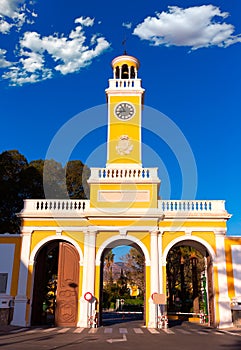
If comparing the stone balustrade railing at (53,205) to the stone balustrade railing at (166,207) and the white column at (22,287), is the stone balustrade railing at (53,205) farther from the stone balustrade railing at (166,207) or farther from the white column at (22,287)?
the white column at (22,287)

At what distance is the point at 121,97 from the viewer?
69.1 feet

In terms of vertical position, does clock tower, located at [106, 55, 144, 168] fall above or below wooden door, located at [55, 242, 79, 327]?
above

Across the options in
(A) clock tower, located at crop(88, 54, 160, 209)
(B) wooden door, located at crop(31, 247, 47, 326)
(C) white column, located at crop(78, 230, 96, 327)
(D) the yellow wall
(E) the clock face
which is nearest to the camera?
(C) white column, located at crop(78, 230, 96, 327)

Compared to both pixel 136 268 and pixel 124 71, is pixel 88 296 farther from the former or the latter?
pixel 136 268

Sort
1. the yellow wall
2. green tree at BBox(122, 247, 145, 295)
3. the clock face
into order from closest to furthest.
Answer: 1. the yellow wall
2. the clock face
3. green tree at BBox(122, 247, 145, 295)

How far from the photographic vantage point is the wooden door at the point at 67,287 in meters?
16.6

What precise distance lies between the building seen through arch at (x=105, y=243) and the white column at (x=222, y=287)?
4 centimetres

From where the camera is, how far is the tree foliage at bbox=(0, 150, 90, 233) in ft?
77.6

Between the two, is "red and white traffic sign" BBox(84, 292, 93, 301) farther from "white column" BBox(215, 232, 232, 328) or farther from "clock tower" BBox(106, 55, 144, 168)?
"clock tower" BBox(106, 55, 144, 168)

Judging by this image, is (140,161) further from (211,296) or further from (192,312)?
(192,312)

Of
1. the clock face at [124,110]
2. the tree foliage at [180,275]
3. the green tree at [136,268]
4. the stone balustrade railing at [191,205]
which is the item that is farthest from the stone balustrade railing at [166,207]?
the green tree at [136,268]

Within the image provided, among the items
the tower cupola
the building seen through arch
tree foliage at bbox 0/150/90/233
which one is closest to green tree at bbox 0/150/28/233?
tree foliage at bbox 0/150/90/233

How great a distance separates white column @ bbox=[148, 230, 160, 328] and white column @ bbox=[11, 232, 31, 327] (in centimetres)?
565

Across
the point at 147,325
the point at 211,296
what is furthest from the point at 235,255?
the point at 147,325
